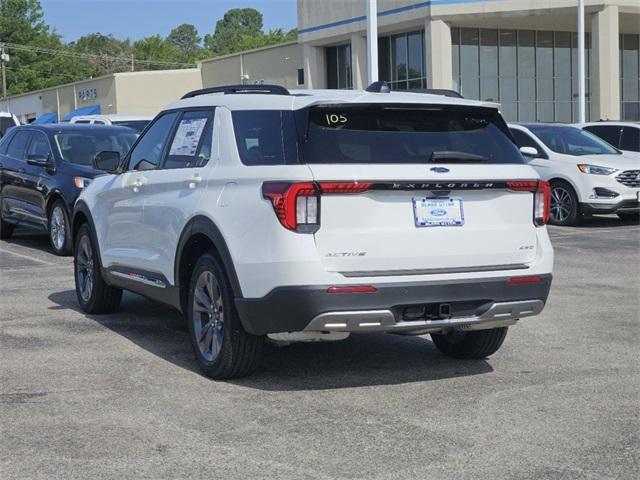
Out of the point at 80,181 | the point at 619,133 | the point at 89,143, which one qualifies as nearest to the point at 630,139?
the point at 619,133

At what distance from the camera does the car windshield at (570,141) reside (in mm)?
18500

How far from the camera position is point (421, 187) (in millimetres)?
6176

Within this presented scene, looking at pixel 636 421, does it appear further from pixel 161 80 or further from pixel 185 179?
pixel 161 80

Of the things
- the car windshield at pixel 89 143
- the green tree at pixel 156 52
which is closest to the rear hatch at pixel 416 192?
the car windshield at pixel 89 143

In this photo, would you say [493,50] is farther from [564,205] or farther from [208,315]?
[208,315]

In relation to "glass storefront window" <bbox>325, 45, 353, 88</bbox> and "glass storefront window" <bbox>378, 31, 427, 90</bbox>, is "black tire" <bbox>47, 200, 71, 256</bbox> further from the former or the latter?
"glass storefront window" <bbox>325, 45, 353, 88</bbox>

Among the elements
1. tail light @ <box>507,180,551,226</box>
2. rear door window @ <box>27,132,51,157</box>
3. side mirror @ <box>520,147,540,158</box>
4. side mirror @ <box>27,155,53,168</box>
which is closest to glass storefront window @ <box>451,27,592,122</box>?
side mirror @ <box>520,147,540,158</box>

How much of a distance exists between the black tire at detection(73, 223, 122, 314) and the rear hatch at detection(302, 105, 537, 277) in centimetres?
344

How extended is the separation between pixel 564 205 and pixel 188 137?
11.7m

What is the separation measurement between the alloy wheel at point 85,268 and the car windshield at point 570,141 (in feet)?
36.3

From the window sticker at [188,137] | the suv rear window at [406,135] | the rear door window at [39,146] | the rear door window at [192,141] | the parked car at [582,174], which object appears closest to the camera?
the suv rear window at [406,135]

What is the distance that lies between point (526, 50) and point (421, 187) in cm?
4219

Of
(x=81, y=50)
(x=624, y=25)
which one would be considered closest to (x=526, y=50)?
(x=624, y=25)

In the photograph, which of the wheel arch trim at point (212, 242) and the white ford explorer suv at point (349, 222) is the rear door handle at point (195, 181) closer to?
the white ford explorer suv at point (349, 222)
